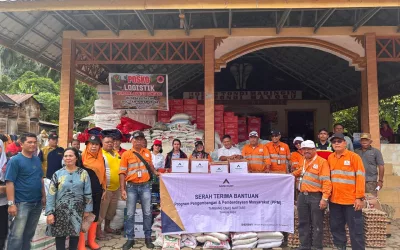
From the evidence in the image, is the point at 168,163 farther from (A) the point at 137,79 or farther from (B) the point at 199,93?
(B) the point at 199,93

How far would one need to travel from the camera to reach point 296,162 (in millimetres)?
5387

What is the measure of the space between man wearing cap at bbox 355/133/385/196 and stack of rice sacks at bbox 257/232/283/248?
1.93 meters

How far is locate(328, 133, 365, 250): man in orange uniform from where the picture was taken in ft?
A: 12.2

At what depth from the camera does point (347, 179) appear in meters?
3.78

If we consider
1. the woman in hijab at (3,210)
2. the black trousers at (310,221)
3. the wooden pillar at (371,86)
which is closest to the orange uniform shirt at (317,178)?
the black trousers at (310,221)

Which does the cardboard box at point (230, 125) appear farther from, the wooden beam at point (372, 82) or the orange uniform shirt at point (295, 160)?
the wooden beam at point (372, 82)

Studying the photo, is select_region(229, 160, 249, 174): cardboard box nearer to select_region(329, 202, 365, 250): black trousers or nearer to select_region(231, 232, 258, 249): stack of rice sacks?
select_region(231, 232, 258, 249): stack of rice sacks

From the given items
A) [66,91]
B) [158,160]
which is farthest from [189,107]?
[66,91]

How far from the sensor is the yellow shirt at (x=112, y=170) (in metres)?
4.70

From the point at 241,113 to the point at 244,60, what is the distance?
7.60ft

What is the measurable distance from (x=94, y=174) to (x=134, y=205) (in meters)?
0.84

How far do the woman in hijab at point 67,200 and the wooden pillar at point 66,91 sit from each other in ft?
11.5

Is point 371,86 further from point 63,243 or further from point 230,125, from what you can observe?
point 63,243

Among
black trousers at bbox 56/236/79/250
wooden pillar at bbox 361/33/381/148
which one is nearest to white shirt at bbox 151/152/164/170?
black trousers at bbox 56/236/79/250
